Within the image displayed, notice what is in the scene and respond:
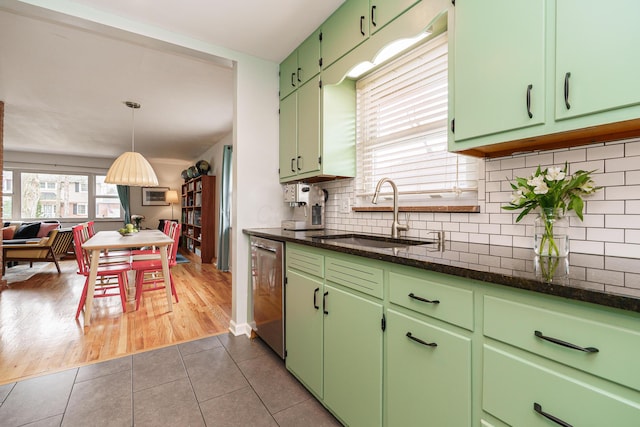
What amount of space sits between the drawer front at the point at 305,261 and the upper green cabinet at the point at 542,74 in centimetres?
90

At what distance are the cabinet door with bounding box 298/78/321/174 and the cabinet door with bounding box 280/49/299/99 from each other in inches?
6.1

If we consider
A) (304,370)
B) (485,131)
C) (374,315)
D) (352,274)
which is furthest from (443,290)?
(304,370)

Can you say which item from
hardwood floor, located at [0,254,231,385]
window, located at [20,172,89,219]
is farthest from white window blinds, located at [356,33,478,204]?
window, located at [20,172,89,219]

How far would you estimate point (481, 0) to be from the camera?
4.00ft

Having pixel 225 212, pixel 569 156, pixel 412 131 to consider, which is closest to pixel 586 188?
pixel 569 156

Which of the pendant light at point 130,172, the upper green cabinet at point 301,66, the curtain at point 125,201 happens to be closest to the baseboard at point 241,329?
the upper green cabinet at point 301,66

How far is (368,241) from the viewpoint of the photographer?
209 centimetres

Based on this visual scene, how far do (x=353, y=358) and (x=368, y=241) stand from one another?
33.3 inches

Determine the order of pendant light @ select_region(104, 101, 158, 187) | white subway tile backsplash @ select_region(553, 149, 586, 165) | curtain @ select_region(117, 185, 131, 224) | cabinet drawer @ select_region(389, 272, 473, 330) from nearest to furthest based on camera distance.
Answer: cabinet drawer @ select_region(389, 272, 473, 330), white subway tile backsplash @ select_region(553, 149, 586, 165), pendant light @ select_region(104, 101, 158, 187), curtain @ select_region(117, 185, 131, 224)

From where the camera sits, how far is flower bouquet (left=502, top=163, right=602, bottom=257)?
3.54ft

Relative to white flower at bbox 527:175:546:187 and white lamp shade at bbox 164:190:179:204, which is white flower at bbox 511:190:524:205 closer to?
white flower at bbox 527:175:546:187

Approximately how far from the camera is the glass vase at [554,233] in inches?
44.2

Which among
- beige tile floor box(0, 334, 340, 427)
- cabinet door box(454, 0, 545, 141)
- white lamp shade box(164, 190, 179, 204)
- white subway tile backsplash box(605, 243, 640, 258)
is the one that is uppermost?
cabinet door box(454, 0, 545, 141)

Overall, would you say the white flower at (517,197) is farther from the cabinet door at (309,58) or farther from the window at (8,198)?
the window at (8,198)
